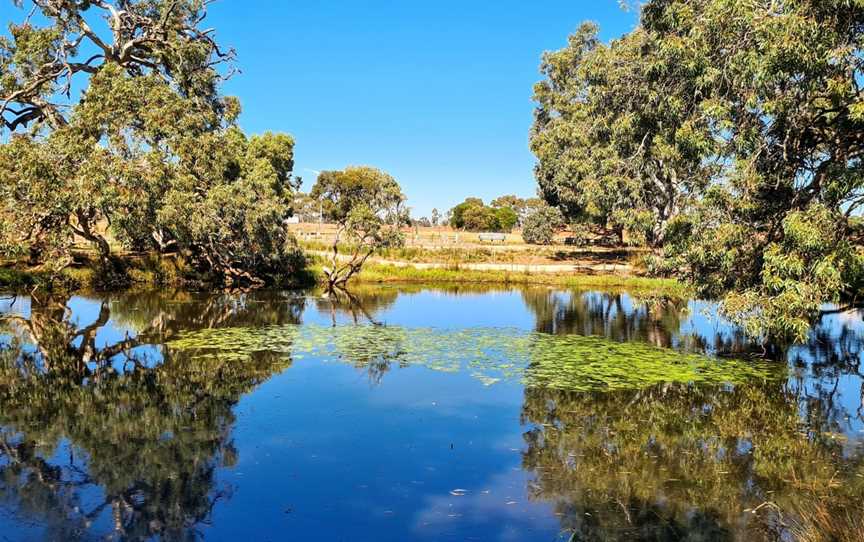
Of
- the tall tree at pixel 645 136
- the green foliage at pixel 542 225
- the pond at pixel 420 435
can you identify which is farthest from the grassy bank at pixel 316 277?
the green foliage at pixel 542 225

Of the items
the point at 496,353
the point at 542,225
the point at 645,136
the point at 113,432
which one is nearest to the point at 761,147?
the point at 645,136

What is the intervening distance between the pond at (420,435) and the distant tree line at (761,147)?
2.61 meters

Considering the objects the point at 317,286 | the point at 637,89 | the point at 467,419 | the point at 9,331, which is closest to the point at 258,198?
the point at 317,286

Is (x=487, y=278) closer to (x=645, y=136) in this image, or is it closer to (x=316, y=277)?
(x=316, y=277)

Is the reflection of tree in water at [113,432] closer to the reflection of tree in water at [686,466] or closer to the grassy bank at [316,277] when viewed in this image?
the reflection of tree in water at [686,466]

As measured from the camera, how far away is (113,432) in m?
10.4

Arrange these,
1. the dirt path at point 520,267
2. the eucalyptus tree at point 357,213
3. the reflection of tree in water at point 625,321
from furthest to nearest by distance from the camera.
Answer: the dirt path at point 520,267 < the eucalyptus tree at point 357,213 < the reflection of tree in water at point 625,321

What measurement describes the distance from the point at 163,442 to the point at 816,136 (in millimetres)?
14598

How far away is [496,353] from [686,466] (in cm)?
869

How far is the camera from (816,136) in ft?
45.9

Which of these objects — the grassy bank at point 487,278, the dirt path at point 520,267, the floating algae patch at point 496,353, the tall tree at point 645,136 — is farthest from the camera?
the dirt path at point 520,267

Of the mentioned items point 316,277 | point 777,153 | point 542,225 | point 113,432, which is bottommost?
point 113,432

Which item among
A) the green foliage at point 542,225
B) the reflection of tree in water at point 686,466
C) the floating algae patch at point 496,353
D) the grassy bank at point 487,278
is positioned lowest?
the reflection of tree in water at point 686,466

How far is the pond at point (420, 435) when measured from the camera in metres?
7.69
